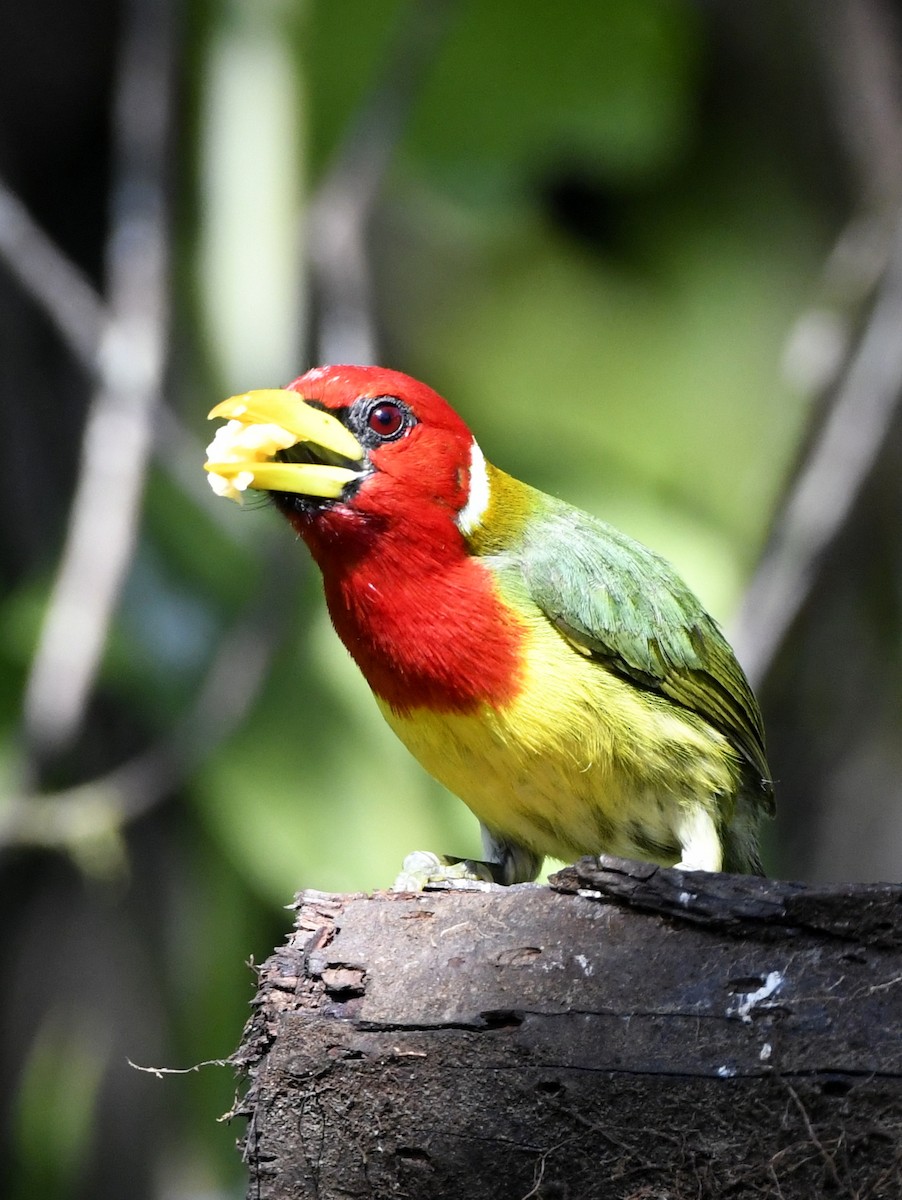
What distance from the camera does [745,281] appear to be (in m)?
5.48

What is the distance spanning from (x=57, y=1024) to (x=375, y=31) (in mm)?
3368

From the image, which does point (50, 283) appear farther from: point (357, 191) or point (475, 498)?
point (475, 498)

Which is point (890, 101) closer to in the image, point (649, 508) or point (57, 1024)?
point (649, 508)

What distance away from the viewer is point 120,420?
4148mm

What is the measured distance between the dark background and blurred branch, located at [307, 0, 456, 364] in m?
0.02

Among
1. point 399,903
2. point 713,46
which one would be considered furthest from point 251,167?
point 399,903

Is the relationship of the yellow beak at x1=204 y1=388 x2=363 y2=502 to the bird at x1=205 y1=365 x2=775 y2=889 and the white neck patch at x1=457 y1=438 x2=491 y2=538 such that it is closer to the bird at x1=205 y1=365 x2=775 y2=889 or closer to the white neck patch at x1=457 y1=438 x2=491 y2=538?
the bird at x1=205 y1=365 x2=775 y2=889

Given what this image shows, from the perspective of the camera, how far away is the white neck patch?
3008 mm

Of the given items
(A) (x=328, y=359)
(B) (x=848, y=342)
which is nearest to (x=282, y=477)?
(A) (x=328, y=359)

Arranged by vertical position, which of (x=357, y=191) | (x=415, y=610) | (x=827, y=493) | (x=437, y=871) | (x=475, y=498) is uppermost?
(x=357, y=191)

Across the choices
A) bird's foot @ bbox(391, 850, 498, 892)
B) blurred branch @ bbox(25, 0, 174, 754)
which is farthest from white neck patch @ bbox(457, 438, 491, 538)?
blurred branch @ bbox(25, 0, 174, 754)

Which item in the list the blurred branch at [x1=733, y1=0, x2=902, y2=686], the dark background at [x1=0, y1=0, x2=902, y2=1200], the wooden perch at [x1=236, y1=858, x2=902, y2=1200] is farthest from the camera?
the blurred branch at [x1=733, y1=0, x2=902, y2=686]

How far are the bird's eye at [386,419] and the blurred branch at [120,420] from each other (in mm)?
1284

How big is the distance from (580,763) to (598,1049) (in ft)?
2.59
